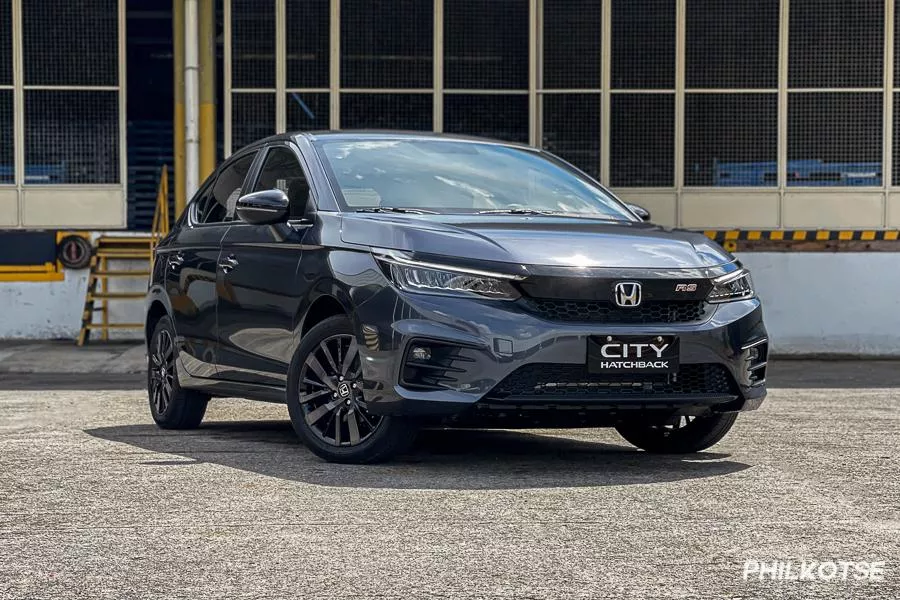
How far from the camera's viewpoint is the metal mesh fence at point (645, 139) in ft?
65.0

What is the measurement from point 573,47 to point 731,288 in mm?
12632

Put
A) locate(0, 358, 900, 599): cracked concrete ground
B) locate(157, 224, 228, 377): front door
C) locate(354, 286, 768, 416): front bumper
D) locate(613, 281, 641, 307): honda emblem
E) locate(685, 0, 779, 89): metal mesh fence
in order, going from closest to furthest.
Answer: locate(0, 358, 900, 599): cracked concrete ground < locate(354, 286, 768, 416): front bumper < locate(613, 281, 641, 307): honda emblem < locate(157, 224, 228, 377): front door < locate(685, 0, 779, 89): metal mesh fence

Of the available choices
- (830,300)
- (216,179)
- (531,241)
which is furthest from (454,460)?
(830,300)

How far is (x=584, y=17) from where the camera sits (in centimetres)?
1984

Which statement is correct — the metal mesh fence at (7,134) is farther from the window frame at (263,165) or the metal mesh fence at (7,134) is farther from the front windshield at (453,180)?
the front windshield at (453,180)

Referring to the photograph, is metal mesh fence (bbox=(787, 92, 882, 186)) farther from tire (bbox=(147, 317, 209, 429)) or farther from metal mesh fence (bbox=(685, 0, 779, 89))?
tire (bbox=(147, 317, 209, 429))

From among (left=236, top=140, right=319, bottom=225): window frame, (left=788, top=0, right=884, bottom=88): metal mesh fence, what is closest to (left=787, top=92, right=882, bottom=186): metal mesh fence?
(left=788, top=0, right=884, bottom=88): metal mesh fence

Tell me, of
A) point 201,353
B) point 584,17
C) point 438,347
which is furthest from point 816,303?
point 438,347

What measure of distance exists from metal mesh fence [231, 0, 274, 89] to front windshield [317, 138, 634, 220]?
11081mm

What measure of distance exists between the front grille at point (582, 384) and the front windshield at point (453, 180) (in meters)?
1.20

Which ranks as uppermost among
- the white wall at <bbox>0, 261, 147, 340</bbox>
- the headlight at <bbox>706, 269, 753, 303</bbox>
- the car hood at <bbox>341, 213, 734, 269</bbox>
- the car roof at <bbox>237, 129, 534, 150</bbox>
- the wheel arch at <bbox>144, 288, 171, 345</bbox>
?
the car roof at <bbox>237, 129, 534, 150</bbox>

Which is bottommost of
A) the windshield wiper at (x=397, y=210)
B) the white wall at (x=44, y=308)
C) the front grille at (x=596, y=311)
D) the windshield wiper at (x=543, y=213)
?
the white wall at (x=44, y=308)

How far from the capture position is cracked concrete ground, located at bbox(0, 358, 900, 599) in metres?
4.92

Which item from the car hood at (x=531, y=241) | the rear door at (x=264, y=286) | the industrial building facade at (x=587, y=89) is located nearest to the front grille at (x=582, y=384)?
the car hood at (x=531, y=241)
